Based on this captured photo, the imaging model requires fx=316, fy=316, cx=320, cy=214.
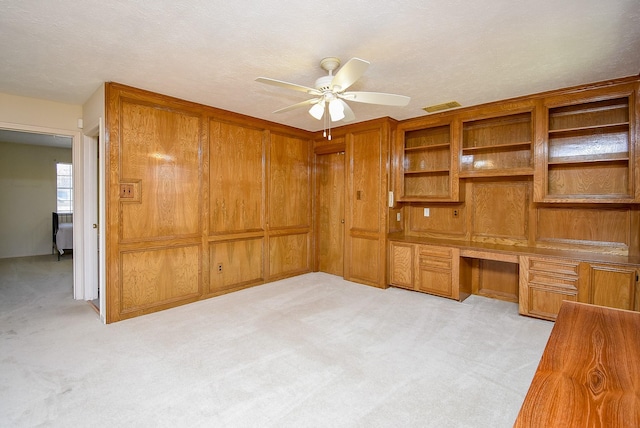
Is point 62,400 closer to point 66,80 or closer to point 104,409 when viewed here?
point 104,409

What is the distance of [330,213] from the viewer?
5438 mm

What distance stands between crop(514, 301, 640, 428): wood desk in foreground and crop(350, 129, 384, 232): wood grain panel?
327 centimetres

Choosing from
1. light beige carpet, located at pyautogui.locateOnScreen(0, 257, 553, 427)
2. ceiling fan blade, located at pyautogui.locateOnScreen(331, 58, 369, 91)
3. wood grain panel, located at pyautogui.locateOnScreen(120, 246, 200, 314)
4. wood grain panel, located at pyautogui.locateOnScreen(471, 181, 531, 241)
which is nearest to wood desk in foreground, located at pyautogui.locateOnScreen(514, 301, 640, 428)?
light beige carpet, located at pyautogui.locateOnScreen(0, 257, 553, 427)

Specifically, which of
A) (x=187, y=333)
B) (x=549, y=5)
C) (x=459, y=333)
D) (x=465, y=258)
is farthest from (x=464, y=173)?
(x=187, y=333)

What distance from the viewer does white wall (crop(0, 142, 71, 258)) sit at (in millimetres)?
6574

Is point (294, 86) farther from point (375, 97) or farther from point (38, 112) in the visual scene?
point (38, 112)

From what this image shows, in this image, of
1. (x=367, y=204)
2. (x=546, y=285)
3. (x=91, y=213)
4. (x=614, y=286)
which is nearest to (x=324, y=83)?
(x=367, y=204)

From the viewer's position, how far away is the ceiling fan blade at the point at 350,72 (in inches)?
80.7

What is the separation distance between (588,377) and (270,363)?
2.02 metres

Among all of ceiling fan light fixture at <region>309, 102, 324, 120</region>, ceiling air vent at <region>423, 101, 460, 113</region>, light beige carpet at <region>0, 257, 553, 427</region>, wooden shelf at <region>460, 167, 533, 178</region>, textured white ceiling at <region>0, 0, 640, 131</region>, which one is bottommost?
light beige carpet at <region>0, 257, 553, 427</region>

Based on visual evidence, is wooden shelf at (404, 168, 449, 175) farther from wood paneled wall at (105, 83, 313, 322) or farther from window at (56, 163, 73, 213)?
window at (56, 163, 73, 213)

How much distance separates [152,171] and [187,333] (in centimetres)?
180

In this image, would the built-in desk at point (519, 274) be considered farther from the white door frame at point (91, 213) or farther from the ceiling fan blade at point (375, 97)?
the white door frame at point (91, 213)

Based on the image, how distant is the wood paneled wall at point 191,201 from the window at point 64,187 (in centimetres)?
532
